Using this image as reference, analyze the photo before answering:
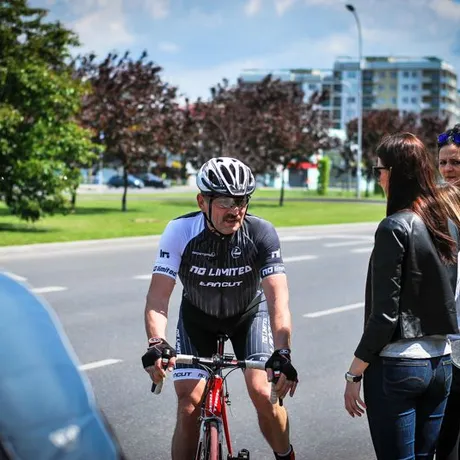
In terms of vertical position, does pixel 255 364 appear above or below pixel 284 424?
above

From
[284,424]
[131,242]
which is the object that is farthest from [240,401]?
[131,242]

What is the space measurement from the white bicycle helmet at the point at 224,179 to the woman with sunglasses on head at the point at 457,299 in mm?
812

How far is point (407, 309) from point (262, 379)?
100 centimetres

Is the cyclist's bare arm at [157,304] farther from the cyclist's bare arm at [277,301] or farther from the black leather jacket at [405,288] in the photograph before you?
the black leather jacket at [405,288]

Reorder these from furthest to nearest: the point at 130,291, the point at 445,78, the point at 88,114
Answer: the point at 445,78, the point at 88,114, the point at 130,291

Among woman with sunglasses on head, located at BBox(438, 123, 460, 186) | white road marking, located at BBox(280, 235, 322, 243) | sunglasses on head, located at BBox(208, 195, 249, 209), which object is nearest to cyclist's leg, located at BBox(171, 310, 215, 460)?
sunglasses on head, located at BBox(208, 195, 249, 209)

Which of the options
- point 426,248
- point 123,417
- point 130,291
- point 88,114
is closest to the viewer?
point 426,248

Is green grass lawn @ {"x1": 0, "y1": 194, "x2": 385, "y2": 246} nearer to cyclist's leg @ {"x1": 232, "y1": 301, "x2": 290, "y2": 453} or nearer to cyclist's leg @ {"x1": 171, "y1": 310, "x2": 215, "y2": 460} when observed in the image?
cyclist's leg @ {"x1": 232, "y1": 301, "x2": 290, "y2": 453}

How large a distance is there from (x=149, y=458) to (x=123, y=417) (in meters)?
0.94

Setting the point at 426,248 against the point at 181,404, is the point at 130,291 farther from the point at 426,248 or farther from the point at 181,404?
the point at 426,248

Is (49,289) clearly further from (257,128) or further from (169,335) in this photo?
(257,128)

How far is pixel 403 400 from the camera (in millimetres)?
3615

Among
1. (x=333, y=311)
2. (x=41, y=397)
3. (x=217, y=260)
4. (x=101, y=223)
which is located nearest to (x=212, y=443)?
(x=217, y=260)

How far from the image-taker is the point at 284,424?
443 cm
